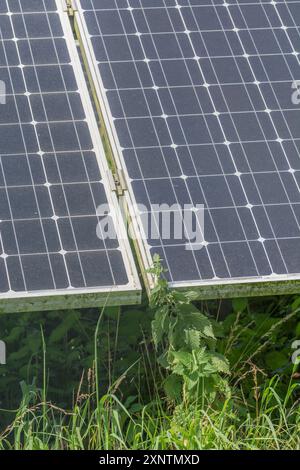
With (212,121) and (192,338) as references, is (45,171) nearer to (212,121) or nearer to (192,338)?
(212,121)

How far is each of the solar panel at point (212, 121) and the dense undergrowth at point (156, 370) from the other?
475 mm

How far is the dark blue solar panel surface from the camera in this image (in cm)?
818

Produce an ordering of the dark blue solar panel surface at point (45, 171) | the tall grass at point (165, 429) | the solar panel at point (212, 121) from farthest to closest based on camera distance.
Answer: the solar panel at point (212, 121), the dark blue solar panel surface at point (45, 171), the tall grass at point (165, 429)

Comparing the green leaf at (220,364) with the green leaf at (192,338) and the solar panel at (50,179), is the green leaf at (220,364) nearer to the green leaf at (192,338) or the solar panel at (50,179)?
the green leaf at (192,338)

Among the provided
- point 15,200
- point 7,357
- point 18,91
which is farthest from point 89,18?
point 7,357

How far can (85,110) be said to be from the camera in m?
9.16

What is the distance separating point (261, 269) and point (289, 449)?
1.15 m

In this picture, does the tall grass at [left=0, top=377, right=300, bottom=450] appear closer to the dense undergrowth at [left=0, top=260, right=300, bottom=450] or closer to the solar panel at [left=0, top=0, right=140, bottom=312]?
the dense undergrowth at [left=0, top=260, right=300, bottom=450]

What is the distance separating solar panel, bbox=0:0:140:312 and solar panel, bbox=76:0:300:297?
185 millimetres

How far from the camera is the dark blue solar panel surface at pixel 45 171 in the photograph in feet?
26.8

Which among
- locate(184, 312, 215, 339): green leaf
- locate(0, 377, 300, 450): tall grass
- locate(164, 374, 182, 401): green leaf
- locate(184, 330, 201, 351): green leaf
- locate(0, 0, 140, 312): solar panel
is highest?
locate(0, 0, 140, 312): solar panel

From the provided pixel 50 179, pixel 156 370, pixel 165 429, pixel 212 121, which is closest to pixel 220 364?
pixel 165 429

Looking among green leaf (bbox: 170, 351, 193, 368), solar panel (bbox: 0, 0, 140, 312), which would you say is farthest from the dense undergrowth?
solar panel (bbox: 0, 0, 140, 312)

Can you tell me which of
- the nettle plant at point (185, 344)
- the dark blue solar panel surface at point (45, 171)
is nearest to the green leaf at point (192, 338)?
the nettle plant at point (185, 344)
